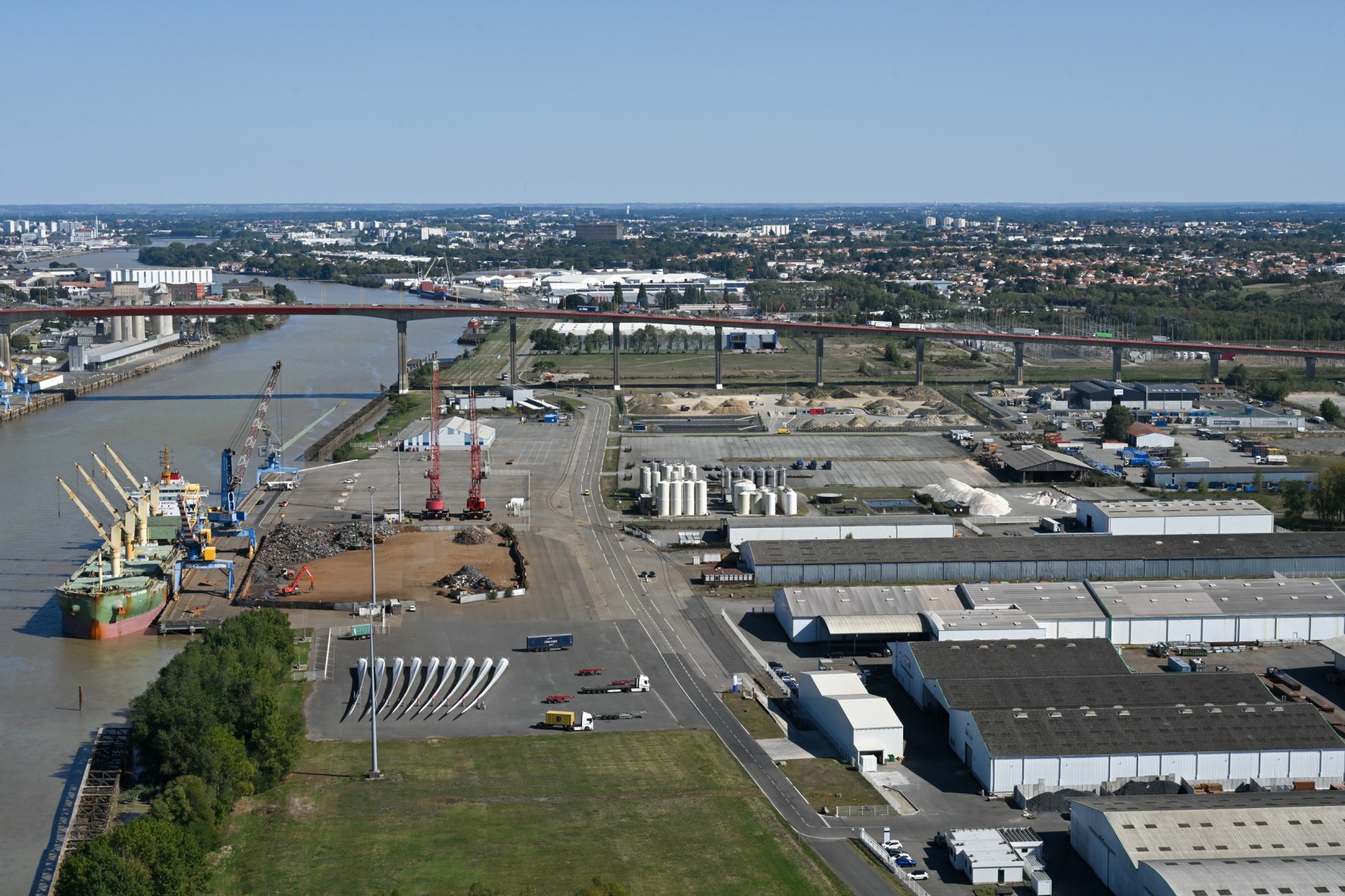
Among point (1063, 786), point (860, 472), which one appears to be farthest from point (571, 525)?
point (1063, 786)

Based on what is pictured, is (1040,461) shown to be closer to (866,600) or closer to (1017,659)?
(866,600)

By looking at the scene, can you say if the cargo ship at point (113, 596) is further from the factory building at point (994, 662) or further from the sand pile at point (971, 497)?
the sand pile at point (971, 497)

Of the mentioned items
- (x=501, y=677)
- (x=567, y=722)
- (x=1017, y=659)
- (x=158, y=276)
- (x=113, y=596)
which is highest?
(x=158, y=276)

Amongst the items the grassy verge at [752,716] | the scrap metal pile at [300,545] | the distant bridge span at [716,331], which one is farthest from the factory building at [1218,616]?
the distant bridge span at [716,331]

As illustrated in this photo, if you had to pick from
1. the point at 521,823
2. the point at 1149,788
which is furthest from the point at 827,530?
the point at 521,823

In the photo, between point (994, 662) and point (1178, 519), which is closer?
point (994, 662)

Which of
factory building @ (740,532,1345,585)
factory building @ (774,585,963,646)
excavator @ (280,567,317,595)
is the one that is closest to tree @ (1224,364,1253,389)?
factory building @ (740,532,1345,585)

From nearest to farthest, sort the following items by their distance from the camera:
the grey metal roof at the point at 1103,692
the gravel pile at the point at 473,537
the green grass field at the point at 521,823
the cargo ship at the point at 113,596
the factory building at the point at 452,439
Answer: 1. the green grass field at the point at 521,823
2. the grey metal roof at the point at 1103,692
3. the cargo ship at the point at 113,596
4. the gravel pile at the point at 473,537
5. the factory building at the point at 452,439
